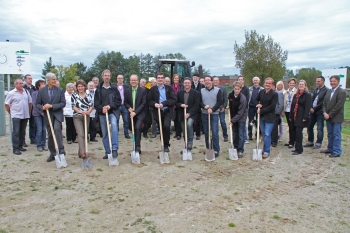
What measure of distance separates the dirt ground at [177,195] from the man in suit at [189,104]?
675 millimetres

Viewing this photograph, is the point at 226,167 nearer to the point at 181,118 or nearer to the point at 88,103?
the point at 181,118

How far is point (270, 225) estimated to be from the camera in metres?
3.43

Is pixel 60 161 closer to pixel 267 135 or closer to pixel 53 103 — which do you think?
pixel 53 103

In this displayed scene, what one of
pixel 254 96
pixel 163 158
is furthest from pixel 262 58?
pixel 163 158

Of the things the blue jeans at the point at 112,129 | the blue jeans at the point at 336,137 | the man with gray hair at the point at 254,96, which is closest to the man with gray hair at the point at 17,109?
the blue jeans at the point at 112,129

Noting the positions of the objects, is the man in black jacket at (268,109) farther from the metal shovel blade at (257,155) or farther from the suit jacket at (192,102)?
the suit jacket at (192,102)

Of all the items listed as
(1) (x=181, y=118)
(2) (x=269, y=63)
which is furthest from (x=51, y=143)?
(2) (x=269, y=63)

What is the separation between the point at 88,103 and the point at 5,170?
2.10 metres

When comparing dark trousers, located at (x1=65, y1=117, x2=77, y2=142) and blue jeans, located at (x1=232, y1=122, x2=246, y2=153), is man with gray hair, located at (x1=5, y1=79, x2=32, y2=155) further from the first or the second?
blue jeans, located at (x1=232, y1=122, x2=246, y2=153)

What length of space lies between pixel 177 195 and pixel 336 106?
4.48 m

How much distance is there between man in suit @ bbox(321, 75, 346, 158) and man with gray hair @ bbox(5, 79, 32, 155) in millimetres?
7395

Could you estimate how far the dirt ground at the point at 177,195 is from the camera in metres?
3.48

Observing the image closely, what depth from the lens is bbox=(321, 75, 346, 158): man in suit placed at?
21.2 ft

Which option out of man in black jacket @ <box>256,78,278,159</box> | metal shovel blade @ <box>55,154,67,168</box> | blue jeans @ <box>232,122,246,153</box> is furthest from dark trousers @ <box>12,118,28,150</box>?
man in black jacket @ <box>256,78,278,159</box>
